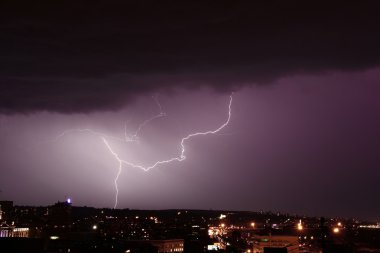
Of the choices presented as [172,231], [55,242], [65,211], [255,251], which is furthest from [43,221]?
[255,251]

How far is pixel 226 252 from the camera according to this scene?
47.9 metres

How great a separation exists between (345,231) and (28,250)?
86358 mm

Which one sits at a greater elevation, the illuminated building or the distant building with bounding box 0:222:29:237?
the distant building with bounding box 0:222:29:237

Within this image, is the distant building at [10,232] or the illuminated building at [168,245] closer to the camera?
the distant building at [10,232]

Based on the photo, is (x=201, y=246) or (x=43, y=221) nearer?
(x=201, y=246)

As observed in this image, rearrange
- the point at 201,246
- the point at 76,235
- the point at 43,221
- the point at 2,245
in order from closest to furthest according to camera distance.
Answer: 1. the point at 2,245
2. the point at 201,246
3. the point at 76,235
4. the point at 43,221

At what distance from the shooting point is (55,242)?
59906mm

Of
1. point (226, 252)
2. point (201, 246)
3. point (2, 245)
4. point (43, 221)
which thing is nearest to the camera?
point (2, 245)

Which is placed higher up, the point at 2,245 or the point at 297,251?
the point at 2,245

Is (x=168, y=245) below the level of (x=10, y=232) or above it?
below

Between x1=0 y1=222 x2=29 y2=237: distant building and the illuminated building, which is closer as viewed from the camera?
x1=0 y1=222 x2=29 y2=237: distant building

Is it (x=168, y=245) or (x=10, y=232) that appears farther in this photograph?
(x=168, y=245)

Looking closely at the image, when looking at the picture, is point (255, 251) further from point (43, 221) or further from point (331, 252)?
→ point (43, 221)

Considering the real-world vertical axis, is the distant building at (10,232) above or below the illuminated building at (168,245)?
above
